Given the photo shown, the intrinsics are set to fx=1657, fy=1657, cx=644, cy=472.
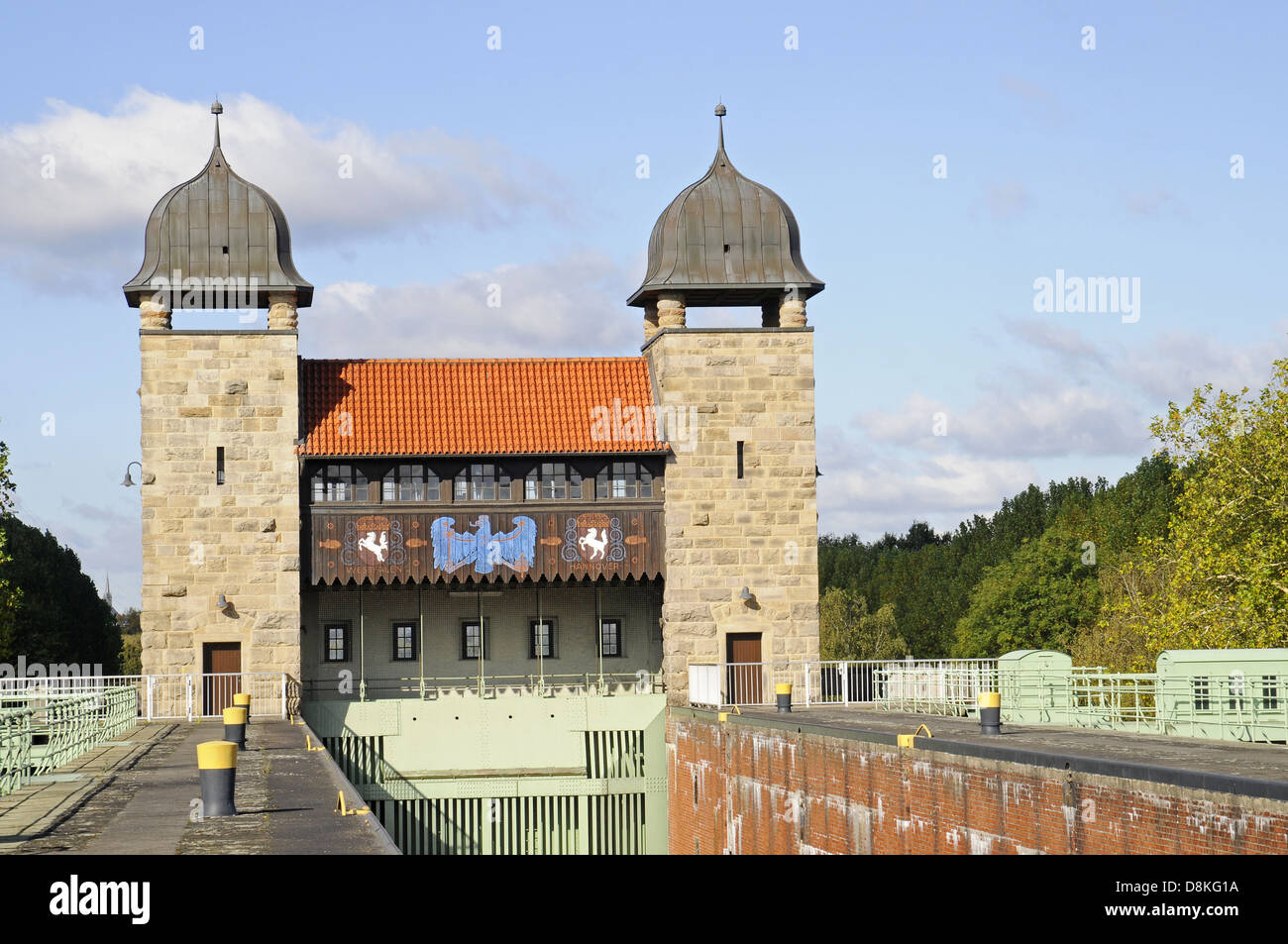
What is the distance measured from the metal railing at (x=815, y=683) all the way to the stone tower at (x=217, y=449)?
360 inches

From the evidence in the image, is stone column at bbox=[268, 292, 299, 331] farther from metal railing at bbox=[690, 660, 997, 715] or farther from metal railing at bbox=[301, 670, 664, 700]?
metal railing at bbox=[690, 660, 997, 715]

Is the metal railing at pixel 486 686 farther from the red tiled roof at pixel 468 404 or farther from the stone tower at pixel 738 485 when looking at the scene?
the red tiled roof at pixel 468 404

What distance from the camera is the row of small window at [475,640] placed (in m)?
38.5

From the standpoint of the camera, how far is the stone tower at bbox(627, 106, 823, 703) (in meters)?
37.5

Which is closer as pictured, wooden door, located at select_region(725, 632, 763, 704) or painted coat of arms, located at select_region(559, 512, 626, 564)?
wooden door, located at select_region(725, 632, 763, 704)

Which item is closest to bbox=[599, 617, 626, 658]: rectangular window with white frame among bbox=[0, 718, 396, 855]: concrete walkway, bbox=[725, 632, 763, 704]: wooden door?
bbox=[725, 632, 763, 704]: wooden door

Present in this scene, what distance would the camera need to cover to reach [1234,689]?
77.5 feet

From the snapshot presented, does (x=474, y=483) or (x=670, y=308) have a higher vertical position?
(x=670, y=308)

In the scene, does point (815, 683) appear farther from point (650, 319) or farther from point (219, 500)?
point (219, 500)

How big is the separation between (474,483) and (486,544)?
56.5 inches

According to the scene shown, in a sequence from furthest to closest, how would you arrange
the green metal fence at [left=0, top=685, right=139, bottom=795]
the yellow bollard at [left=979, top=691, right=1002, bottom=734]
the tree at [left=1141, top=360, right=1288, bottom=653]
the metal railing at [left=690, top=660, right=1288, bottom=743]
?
the tree at [left=1141, top=360, right=1288, bottom=653]
the metal railing at [left=690, top=660, right=1288, bottom=743]
the yellow bollard at [left=979, top=691, right=1002, bottom=734]
the green metal fence at [left=0, top=685, right=139, bottom=795]

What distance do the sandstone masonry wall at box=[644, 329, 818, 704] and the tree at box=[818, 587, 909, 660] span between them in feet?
158

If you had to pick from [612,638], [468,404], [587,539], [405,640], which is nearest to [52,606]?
[405,640]

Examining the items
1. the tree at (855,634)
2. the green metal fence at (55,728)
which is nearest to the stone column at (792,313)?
the green metal fence at (55,728)
